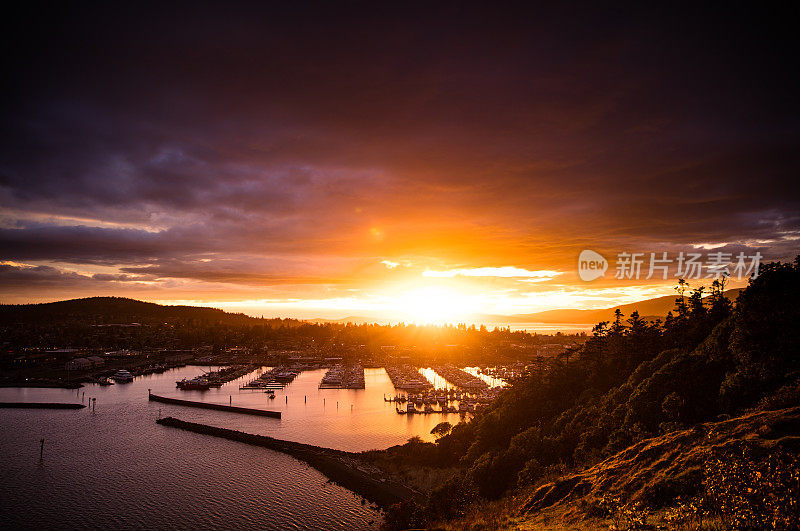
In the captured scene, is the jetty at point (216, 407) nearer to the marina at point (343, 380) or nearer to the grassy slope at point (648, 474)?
the marina at point (343, 380)

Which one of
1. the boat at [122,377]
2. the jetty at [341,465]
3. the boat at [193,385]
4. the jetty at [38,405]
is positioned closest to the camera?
the jetty at [341,465]

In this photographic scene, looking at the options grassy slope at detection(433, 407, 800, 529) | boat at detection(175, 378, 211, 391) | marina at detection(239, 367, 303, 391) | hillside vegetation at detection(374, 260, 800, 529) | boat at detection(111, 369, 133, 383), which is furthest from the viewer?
boat at detection(111, 369, 133, 383)

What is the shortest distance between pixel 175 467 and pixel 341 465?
1759 cm

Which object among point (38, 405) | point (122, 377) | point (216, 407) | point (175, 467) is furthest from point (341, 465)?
point (122, 377)

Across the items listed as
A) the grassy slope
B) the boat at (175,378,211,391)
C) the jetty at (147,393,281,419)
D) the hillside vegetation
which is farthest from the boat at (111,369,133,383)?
the grassy slope

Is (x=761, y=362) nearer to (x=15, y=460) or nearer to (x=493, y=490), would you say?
(x=493, y=490)

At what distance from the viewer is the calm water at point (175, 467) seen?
33.7 m

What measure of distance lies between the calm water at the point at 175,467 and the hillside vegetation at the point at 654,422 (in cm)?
1217

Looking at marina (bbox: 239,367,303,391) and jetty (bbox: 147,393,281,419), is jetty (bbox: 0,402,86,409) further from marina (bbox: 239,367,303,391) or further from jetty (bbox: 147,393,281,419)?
marina (bbox: 239,367,303,391)

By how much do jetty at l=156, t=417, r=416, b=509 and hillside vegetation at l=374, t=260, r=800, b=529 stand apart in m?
4.19

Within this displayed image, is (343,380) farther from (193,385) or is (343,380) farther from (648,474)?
(648,474)

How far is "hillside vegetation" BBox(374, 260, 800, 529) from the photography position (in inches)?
516

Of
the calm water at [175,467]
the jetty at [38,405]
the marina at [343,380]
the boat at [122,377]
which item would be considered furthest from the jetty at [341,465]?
the boat at [122,377]

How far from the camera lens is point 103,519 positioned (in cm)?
3309
